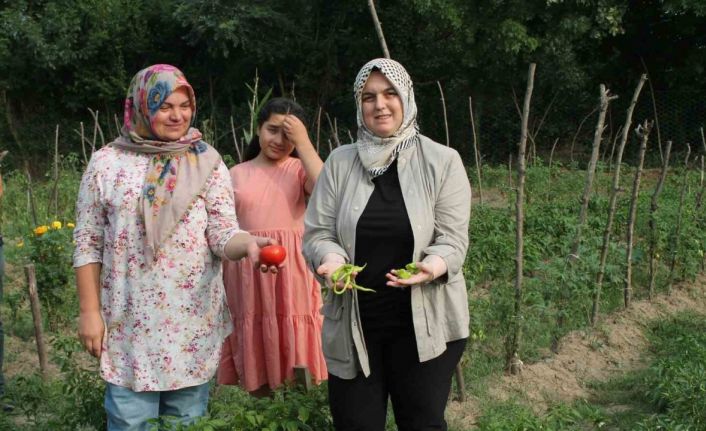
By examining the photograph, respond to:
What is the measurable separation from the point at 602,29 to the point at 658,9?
1.88 metres

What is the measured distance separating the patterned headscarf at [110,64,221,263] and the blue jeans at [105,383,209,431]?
0.42 m

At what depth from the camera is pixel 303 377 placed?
3.00m

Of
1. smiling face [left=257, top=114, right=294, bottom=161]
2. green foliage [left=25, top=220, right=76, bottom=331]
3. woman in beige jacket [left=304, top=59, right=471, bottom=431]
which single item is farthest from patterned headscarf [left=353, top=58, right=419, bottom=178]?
green foliage [left=25, top=220, right=76, bottom=331]

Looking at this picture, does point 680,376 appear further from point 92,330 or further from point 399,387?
point 92,330

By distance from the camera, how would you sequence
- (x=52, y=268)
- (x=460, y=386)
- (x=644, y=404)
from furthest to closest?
(x=52, y=268) < (x=644, y=404) < (x=460, y=386)

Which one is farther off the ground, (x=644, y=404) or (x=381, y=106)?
(x=381, y=106)

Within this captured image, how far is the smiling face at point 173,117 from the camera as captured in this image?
242cm

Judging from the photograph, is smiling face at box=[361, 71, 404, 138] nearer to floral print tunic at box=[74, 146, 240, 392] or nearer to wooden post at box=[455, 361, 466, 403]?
floral print tunic at box=[74, 146, 240, 392]

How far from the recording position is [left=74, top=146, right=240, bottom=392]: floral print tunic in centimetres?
242

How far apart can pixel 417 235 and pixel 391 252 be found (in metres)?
0.10

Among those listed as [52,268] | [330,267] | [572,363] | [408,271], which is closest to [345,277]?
[330,267]

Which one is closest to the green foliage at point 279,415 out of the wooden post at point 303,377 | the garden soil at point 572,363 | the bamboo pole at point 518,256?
the wooden post at point 303,377

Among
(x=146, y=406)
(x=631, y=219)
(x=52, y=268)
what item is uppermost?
(x=631, y=219)

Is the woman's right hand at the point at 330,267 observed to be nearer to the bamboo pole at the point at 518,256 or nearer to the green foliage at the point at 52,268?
the bamboo pole at the point at 518,256
